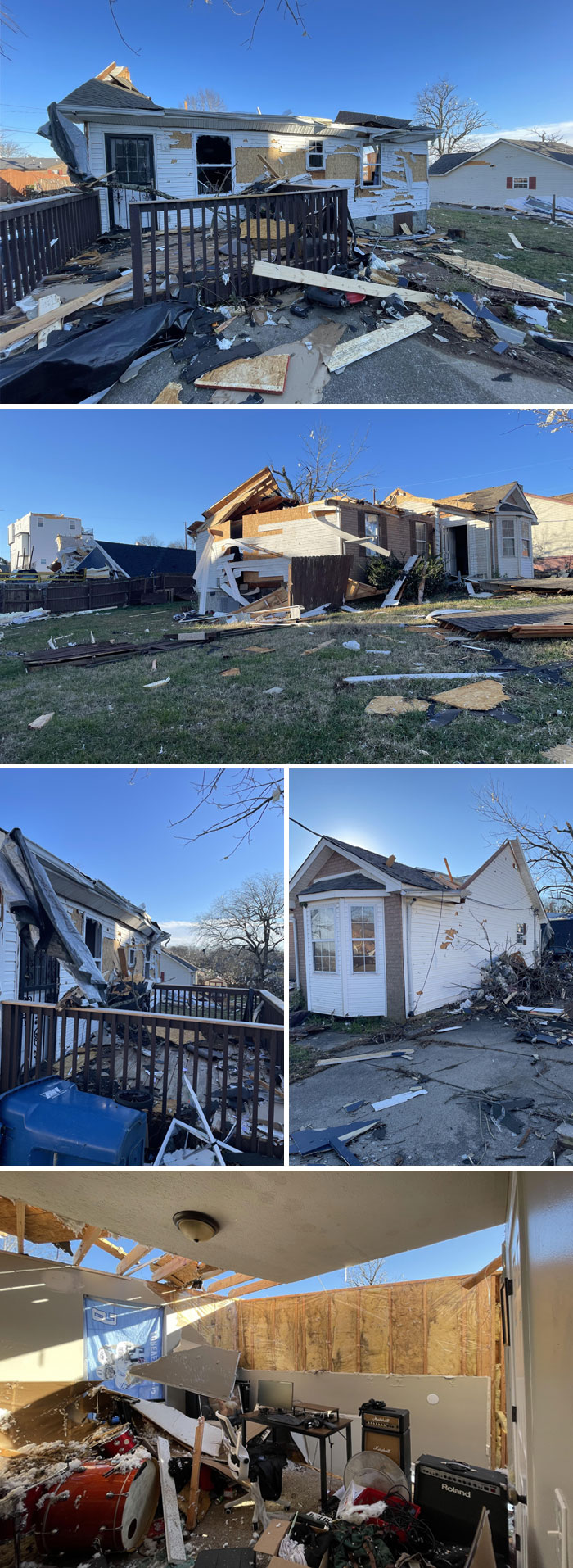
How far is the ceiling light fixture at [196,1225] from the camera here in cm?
485

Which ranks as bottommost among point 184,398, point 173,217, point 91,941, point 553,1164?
point 553,1164

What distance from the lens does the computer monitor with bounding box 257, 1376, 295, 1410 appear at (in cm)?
894

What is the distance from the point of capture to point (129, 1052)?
388cm

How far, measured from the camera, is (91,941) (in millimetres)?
3908

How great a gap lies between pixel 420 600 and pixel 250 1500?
7502mm

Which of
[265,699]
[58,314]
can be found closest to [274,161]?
[58,314]

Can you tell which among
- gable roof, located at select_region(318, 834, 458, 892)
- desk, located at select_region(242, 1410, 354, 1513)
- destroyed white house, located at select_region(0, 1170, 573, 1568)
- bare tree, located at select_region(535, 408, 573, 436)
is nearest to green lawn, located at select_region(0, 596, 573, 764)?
gable roof, located at select_region(318, 834, 458, 892)

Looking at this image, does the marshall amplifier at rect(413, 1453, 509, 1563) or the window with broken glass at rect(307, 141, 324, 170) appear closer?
the marshall amplifier at rect(413, 1453, 509, 1563)

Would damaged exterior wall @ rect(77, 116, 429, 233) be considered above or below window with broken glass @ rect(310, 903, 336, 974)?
above

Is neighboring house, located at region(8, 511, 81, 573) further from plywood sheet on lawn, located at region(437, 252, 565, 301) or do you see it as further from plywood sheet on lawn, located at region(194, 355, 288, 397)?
plywood sheet on lawn, located at region(437, 252, 565, 301)

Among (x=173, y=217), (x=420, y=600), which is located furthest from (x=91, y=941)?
(x=173, y=217)

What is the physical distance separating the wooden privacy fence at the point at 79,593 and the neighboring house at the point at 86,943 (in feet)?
4.68

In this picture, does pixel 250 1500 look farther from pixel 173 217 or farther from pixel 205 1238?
pixel 173 217

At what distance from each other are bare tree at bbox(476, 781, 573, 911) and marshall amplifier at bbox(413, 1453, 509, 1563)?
439 centimetres
